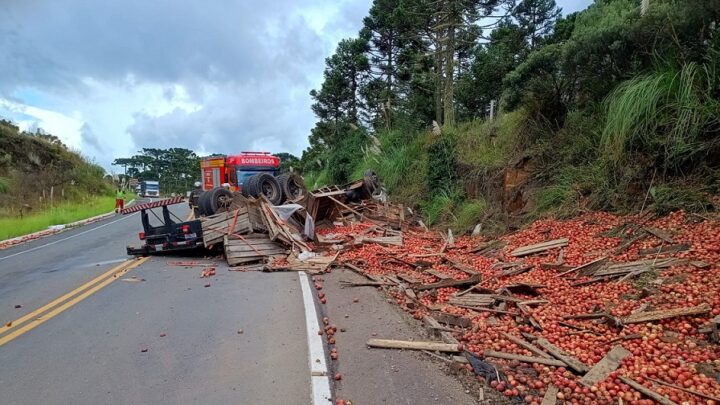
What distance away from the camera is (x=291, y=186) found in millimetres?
17594

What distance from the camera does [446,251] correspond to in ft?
34.9

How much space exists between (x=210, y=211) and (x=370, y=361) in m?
10.3

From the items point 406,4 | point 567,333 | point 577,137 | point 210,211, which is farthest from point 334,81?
point 567,333

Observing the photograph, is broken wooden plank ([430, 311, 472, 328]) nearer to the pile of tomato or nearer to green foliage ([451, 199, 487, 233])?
the pile of tomato

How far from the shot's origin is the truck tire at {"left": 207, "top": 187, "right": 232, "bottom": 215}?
13666 millimetres

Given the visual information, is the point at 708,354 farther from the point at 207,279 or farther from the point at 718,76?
the point at 207,279

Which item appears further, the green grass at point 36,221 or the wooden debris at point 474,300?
the green grass at point 36,221

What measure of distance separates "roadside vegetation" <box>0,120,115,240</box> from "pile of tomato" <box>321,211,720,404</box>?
23758 mm

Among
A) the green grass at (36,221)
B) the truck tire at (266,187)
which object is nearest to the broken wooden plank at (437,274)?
the truck tire at (266,187)

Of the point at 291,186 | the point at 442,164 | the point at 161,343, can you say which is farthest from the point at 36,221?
the point at 161,343

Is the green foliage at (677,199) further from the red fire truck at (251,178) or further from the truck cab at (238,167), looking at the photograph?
the truck cab at (238,167)

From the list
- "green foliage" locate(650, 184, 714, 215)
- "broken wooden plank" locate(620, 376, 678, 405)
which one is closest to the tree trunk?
"green foliage" locate(650, 184, 714, 215)

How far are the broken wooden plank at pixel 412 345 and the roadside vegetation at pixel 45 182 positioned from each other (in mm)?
23788

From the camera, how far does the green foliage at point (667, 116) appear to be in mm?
7312
